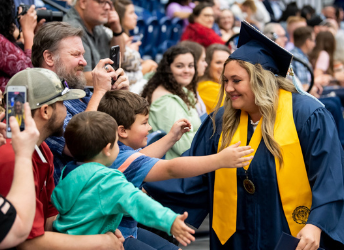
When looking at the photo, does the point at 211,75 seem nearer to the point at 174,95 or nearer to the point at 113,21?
the point at 174,95

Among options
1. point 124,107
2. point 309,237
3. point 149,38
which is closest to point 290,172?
point 309,237

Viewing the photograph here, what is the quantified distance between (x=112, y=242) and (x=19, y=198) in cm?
58

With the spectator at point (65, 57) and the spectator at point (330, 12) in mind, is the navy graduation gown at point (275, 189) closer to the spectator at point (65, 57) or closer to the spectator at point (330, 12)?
the spectator at point (65, 57)

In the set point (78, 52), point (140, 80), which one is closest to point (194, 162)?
point (78, 52)

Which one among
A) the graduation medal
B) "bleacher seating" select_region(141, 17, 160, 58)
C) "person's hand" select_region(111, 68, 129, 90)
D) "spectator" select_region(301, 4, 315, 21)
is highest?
"person's hand" select_region(111, 68, 129, 90)

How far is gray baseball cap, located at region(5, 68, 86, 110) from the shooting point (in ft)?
7.60

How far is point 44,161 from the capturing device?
7.95 ft

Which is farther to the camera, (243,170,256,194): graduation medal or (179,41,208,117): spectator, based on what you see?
(179,41,208,117): spectator

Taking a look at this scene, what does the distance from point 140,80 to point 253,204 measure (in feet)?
9.34

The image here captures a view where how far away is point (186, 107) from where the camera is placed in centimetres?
480

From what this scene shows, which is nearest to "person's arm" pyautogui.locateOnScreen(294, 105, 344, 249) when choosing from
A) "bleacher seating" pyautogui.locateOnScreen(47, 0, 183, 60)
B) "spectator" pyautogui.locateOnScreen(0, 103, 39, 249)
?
"spectator" pyautogui.locateOnScreen(0, 103, 39, 249)

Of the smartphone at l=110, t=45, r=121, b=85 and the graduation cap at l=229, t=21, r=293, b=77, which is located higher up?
the graduation cap at l=229, t=21, r=293, b=77

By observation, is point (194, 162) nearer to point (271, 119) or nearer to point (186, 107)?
point (271, 119)

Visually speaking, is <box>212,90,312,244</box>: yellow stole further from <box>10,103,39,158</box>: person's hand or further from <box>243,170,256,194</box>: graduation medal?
<box>10,103,39,158</box>: person's hand
